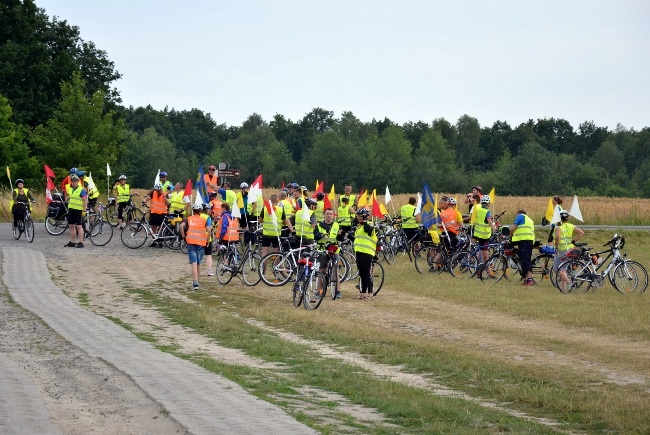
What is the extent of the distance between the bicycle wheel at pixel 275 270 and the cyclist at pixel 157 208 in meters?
8.26

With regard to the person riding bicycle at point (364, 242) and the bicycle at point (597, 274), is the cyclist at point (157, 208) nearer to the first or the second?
the person riding bicycle at point (364, 242)

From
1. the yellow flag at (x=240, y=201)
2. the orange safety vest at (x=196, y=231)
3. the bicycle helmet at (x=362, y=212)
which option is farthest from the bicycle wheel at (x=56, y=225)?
the bicycle helmet at (x=362, y=212)

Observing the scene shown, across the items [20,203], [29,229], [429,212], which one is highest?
[429,212]

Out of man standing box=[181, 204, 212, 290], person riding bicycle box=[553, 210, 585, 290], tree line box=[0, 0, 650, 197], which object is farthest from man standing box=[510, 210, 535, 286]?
tree line box=[0, 0, 650, 197]

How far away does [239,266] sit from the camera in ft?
77.6

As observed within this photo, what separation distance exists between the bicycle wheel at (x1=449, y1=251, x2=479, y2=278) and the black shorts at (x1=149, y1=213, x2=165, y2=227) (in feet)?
30.4

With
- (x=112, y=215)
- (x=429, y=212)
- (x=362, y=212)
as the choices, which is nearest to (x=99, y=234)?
(x=112, y=215)

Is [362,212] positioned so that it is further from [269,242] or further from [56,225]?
[56,225]

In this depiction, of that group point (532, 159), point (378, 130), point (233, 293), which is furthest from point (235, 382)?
point (378, 130)

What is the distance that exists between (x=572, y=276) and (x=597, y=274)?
0.62m

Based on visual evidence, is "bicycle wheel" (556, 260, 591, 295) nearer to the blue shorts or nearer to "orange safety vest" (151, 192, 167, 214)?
the blue shorts

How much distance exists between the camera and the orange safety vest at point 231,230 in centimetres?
2398

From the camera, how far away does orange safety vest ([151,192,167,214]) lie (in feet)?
102

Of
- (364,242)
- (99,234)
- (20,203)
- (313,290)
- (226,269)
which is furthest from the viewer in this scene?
(99,234)
